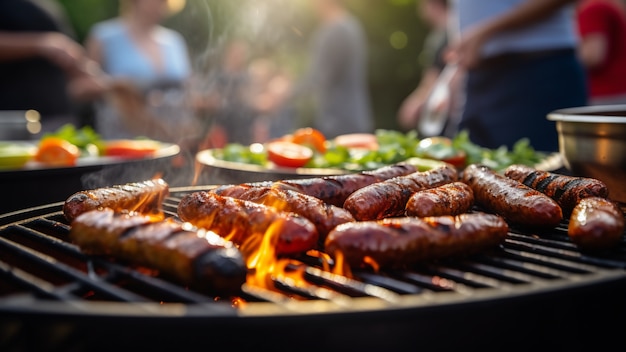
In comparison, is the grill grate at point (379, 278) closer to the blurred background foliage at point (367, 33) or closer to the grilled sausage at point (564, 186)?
the grilled sausage at point (564, 186)

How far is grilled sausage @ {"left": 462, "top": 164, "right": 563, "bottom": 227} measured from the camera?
2254 millimetres

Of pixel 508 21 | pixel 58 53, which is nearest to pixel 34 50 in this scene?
pixel 58 53

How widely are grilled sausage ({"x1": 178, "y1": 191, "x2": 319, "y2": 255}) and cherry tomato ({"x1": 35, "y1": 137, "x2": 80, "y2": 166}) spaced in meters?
2.24

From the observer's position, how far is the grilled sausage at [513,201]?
7.39 ft

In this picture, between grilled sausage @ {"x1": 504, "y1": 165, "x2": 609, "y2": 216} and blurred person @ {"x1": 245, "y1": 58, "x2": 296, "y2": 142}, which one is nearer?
grilled sausage @ {"x1": 504, "y1": 165, "x2": 609, "y2": 216}

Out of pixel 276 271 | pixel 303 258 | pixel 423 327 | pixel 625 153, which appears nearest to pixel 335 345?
pixel 423 327

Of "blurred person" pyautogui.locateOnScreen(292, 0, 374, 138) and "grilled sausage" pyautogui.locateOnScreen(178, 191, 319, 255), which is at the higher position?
"blurred person" pyautogui.locateOnScreen(292, 0, 374, 138)

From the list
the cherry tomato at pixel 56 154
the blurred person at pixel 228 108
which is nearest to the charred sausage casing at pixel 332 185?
the cherry tomato at pixel 56 154

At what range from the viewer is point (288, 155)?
4.00 m

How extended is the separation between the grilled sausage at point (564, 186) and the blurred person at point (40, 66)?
18.2ft

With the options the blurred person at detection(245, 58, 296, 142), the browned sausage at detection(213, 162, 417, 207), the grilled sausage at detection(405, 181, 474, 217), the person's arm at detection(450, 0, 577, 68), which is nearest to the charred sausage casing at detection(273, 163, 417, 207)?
the browned sausage at detection(213, 162, 417, 207)

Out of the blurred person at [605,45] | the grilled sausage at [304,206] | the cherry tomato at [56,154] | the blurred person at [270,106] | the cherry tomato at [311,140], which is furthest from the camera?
the blurred person at [270,106]

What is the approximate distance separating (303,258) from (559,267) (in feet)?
2.99

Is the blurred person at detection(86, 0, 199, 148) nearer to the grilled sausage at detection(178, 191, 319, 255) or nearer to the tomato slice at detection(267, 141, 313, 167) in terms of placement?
the tomato slice at detection(267, 141, 313, 167)
